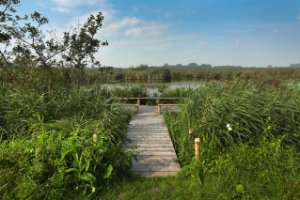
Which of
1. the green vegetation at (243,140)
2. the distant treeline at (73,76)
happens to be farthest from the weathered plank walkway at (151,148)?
the distant treeline at (73,76)

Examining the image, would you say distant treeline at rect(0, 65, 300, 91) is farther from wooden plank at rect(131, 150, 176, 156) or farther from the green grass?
the green grass

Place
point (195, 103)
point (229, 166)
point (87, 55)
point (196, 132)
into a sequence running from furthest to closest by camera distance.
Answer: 1. point (87, 55)
2. point (195, 103)
3. point (196, 132)
4. point (229, 166)

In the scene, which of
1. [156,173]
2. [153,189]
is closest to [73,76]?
[156,173]

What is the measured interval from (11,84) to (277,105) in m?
7.27

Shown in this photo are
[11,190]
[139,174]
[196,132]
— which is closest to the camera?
[11,190]

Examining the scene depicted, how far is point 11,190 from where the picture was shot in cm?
284

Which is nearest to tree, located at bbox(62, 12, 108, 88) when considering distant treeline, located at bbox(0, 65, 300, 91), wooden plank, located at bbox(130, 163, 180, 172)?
distant treeline, located at bbox(0, 65, 300, 91)

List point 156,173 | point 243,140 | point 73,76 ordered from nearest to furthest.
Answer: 1. point 156,173
2. point 243,140
3. point 73,76

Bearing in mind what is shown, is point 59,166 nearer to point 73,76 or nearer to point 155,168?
point 155,168

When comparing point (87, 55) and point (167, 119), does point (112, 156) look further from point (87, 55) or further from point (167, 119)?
point (87, 55)

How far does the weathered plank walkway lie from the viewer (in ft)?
12.5

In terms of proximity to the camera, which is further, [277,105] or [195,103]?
[195,103]

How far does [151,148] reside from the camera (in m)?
4.63

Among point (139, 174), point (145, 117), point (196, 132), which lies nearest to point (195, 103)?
point (196, 132)
